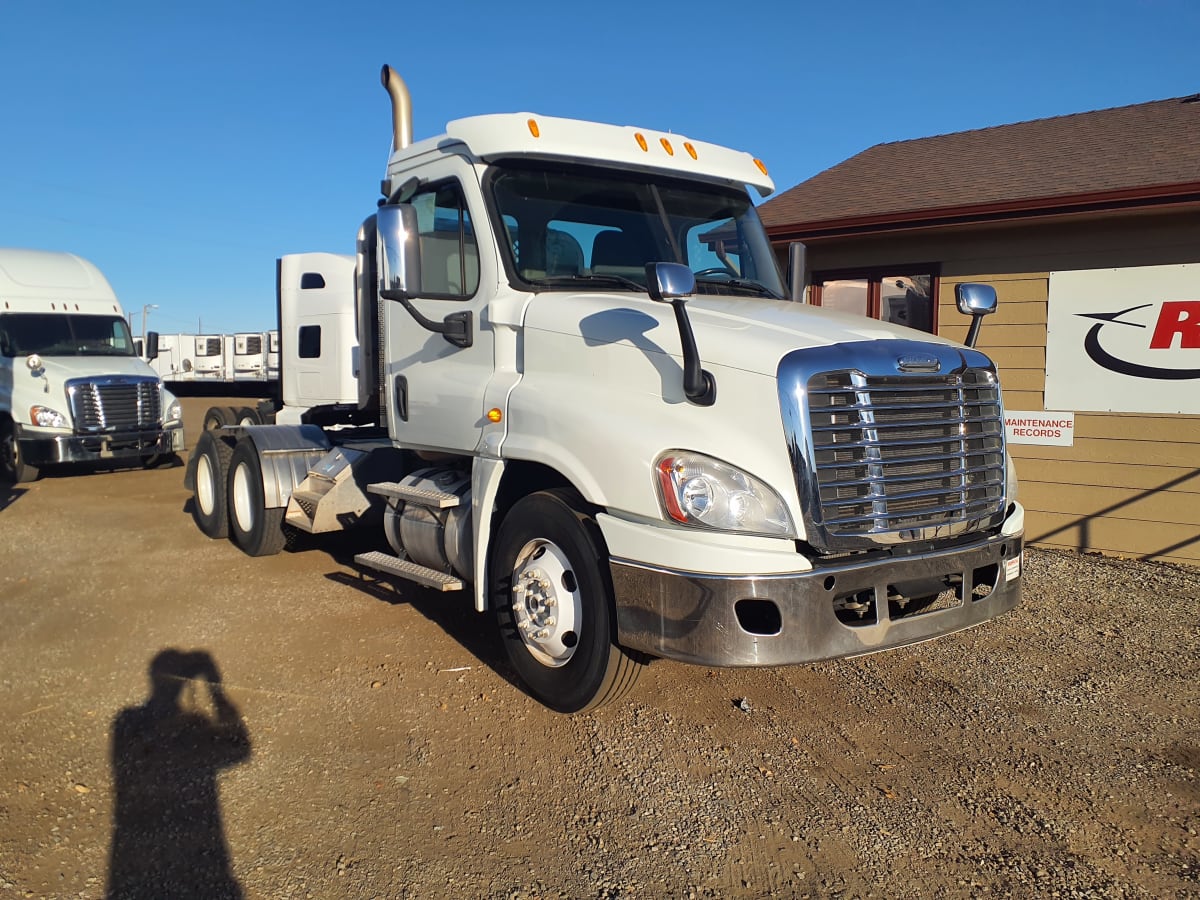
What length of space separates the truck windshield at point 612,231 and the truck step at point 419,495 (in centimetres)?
123

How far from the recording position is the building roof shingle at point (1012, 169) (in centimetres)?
782

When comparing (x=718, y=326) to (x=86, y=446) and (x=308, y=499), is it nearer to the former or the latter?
(x=308, y=499)

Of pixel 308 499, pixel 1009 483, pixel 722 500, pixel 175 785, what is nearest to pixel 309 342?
pixel 308 499

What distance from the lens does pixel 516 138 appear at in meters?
4.79

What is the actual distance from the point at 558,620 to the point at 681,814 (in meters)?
1.03

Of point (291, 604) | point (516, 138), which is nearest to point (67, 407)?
point (291, 604)

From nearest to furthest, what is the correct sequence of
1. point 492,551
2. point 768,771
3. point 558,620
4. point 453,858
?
point 453,858, point 768,771, point 558,620, point 492,551

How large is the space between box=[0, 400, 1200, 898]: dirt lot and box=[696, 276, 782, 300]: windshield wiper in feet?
6.99

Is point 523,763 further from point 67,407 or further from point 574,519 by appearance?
point 67,407

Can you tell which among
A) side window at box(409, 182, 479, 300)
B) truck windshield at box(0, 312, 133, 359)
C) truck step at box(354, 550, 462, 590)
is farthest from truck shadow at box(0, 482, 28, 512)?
side window at box(409, 182, 479, 300)

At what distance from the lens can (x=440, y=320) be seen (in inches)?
203

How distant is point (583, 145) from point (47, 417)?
34.3 ft

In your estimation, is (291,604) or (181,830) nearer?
(181,830)

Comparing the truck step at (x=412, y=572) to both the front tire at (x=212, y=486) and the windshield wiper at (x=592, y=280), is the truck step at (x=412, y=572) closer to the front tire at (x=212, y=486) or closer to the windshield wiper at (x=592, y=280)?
the windshield wiper at (x=592, y=280)
